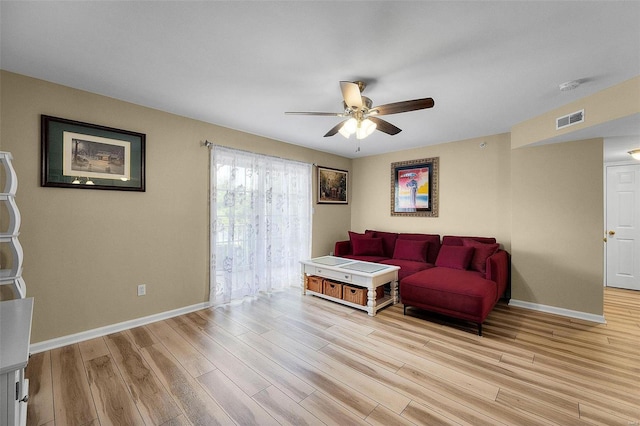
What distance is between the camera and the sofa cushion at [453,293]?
2809 millimetres

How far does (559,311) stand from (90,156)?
5.71m

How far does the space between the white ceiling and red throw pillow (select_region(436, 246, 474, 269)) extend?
6.23 feet

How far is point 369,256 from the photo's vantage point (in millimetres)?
4715

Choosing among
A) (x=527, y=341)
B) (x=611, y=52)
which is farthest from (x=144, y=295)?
(x=611, y=52)

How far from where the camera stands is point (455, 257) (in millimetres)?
3854

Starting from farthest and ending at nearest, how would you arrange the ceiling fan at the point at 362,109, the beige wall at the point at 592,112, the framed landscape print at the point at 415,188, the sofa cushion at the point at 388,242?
the sofa cushion at the point at 388,242 < the framed landscape print at the point at 415,188 < the beige wall at the point at 592,112 < the ceiling fan at the point at 362,109

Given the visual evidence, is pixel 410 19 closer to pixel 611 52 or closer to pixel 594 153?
pixel 611 52

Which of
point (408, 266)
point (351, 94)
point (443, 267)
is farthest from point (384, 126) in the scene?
point (443, 267)

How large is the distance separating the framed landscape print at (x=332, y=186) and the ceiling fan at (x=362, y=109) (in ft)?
7.65

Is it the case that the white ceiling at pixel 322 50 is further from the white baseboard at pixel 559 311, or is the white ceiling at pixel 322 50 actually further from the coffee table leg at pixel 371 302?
the coffee table leg at pixel 371 302

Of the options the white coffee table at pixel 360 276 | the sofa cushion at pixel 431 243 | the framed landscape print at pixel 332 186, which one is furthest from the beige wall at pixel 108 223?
the sofa cushion at pixel 431 243

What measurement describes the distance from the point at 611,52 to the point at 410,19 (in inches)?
63.1

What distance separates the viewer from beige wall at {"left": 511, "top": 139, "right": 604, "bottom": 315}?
3.22 m

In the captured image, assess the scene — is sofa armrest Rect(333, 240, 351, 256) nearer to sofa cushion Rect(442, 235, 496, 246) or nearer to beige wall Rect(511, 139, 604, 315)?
sofa cushion Rect(442, 235, 496, 246)
